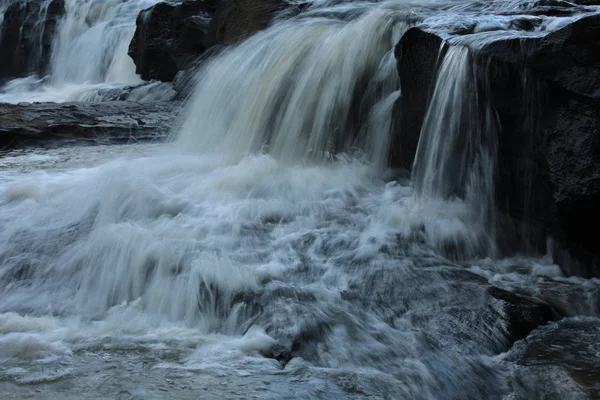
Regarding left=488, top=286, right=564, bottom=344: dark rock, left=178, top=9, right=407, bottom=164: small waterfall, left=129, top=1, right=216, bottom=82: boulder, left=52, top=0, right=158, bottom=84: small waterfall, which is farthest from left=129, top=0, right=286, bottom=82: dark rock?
left=488, top=286, right=564, bottom=344: dark rock

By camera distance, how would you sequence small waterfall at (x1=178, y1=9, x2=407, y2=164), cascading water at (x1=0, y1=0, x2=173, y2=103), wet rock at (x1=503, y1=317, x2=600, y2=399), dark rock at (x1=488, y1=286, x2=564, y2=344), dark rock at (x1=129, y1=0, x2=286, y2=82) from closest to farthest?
1. wet rock at (x1=503, y1=317, x2=600, y2=399)
2. dark rock at (x1=488, y1=286, x2=564, y2=344)
3. small waterfall at (x1=178, y1=9, x2=407, y2=164)
4. dark rock at (x1=129, y1=0, x2=286, y2=82)
5. cascading water at (x1=0, y1=0, x2=173, y2=103)

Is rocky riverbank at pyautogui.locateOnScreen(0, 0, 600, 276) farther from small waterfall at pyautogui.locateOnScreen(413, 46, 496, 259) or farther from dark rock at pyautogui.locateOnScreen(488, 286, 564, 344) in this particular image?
dark rock at pyautogui.locateOnScreen(488, 286, 564, 344)

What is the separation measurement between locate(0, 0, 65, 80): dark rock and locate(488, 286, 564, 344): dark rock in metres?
15.9

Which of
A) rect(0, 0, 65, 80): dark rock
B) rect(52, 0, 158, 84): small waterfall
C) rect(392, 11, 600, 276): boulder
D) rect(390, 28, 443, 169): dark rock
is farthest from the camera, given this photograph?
rect(0, 0, 65, 80): dark rock

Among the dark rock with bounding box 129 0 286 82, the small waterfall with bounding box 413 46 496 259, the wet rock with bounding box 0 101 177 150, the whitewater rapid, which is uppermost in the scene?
the dark rock with bounding box 129 0 286 82

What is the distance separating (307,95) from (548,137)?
3.11 meters

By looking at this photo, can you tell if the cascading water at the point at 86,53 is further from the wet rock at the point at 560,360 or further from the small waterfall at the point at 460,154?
the wet rock at the point at 560,360

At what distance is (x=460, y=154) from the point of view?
511 centimetres

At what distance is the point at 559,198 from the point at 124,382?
10.4ft

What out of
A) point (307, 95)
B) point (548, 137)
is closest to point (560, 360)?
point (548, 137)

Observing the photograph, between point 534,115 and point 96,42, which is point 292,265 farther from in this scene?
point 96,42

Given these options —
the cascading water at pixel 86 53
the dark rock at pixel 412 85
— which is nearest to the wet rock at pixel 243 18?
the cascading water at pixel 86 53

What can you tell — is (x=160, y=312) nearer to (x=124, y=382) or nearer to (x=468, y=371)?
(x=124, y=382)

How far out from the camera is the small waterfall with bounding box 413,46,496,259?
489 cm
